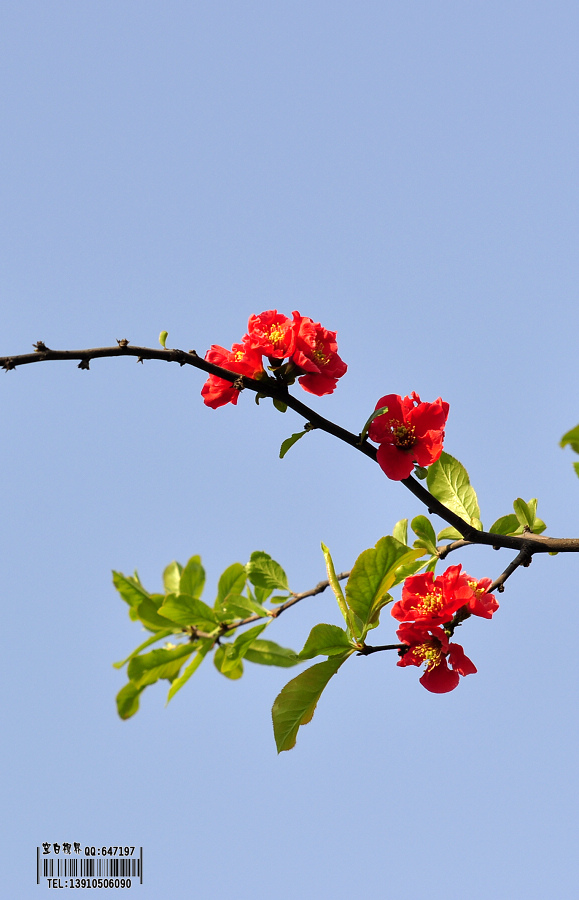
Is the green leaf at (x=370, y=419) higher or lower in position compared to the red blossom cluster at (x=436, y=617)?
higher

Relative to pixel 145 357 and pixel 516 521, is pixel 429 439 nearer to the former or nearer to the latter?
pixel 516 521

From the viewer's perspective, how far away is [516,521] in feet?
6.05

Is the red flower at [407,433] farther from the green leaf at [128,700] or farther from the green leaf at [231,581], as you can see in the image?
the green leaf at [128,700]

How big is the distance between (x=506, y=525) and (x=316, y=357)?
2.20ft

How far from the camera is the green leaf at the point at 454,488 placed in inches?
73.2

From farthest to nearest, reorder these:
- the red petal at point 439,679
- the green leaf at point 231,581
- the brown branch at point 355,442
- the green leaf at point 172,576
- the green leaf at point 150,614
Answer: the green leaf at point 172,576 < the green leaf at point 231,581 < the green leaf at point 150,614 < the red petal at point 439,679 < the brown branch at point 355,442

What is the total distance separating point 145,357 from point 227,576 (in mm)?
942

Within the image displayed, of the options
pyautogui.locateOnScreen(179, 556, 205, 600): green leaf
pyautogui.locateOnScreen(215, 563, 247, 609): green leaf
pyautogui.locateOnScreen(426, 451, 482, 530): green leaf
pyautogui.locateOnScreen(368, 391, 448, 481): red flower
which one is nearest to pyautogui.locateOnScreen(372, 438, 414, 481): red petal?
pyautogui.locateOnScreen(368, 391, 448, 481): red flower

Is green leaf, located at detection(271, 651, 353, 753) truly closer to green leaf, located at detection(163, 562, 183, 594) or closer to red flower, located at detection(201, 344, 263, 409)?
red flower, located at detection(201, 344, 263, 409)

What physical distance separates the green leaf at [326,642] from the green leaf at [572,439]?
2.04 feet

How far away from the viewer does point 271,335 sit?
1641mm

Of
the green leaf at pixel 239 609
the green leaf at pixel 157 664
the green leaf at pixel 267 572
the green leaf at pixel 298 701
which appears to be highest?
the green leaf at pixel 267 572

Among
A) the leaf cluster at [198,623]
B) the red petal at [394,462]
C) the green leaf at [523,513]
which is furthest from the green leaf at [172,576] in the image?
the green leaf at [523,513]

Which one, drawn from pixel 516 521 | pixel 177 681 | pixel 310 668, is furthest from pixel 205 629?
pixel 516 521
